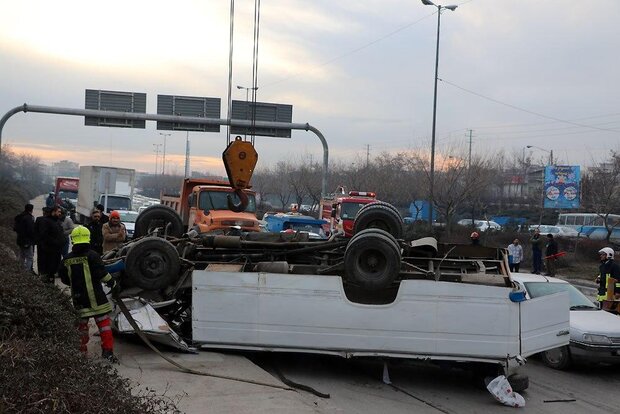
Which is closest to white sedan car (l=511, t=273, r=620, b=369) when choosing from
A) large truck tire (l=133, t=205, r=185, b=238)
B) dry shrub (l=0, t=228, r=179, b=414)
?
large truck tire (l=133, t=205, r=185, b=238)

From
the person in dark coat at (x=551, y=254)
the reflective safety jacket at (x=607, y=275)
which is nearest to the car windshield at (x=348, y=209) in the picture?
the person in dark coat at (x=551, y=254)

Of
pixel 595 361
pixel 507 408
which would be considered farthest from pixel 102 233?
pixel 595 361

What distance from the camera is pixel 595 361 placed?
899 cm

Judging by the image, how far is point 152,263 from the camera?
805 cm

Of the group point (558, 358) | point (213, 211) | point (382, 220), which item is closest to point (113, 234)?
point (382, 220)

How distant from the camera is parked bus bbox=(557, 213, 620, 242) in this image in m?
39.5

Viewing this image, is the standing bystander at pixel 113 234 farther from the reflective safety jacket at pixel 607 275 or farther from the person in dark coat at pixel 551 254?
the person in dark coat at pixel 551 254

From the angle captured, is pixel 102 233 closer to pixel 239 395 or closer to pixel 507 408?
pixel 239 395

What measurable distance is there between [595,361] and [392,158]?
4793 centimetres

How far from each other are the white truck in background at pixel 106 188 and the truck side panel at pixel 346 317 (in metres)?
26.5

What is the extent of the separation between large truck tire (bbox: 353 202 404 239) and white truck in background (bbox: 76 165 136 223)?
998 inches

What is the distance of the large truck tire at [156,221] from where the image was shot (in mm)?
10562

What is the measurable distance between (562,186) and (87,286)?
1497 inches

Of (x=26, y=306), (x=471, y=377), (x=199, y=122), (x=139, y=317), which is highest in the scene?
(x=199, y=122)
